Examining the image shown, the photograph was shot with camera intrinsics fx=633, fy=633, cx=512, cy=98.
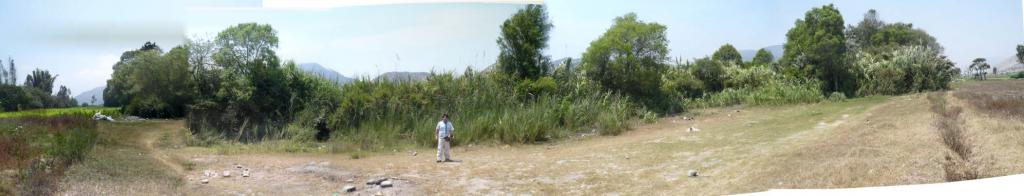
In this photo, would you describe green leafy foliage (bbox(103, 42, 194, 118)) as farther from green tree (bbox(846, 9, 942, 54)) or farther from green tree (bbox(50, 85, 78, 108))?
green tree (bbox(846, 9, 942, 54))

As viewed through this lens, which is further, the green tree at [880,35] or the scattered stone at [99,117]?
the green tree at [880,35]

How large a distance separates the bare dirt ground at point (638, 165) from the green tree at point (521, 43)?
5.26 metres

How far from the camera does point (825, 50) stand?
2269cm

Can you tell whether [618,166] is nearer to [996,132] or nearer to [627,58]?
[996,132]

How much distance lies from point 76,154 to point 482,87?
853 cm

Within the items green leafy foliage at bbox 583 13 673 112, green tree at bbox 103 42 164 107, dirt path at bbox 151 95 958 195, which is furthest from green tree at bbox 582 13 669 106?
green tree at bbox 103 42 164 107

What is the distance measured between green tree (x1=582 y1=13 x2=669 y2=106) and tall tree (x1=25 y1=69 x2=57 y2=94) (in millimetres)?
13512

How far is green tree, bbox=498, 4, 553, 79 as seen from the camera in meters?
15.8

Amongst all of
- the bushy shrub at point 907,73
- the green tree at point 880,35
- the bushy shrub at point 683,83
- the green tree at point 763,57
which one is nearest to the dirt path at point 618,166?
the bushy shrub at point 683,83

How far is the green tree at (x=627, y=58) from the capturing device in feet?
59.1

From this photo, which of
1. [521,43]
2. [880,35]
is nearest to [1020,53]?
[521,43]

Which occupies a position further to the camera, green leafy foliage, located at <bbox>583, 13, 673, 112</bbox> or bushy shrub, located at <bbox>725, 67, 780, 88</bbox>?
bushy shrub, located at <bbox>725, 67, 780, 88</bbox>

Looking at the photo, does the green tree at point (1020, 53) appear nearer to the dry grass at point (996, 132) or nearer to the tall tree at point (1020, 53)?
the tall tree at point (1020, 53)

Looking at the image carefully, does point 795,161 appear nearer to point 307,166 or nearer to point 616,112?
point 307,166
